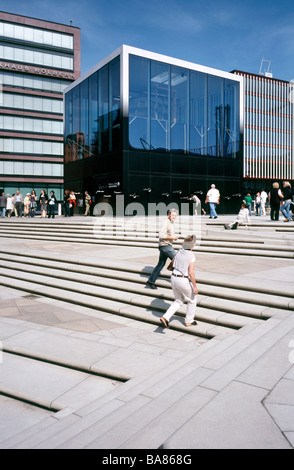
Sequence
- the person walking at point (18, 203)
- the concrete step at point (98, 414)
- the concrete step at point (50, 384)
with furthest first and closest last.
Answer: the person walking at point (18, 203), the concrete step at point (50, 384), the concrete step at point (98, 414)

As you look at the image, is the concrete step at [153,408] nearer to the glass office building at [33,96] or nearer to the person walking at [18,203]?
the person walking at [18,203]

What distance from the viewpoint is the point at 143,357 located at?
5.30 metres

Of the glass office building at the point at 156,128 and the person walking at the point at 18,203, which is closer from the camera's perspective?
the glass office building at the point at 156,128

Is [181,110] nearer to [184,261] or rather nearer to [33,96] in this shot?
[184,261]

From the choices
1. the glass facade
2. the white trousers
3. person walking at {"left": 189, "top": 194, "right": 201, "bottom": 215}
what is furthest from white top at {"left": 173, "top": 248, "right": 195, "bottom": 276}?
person walking at {"left": 189, "top": 194, "right": 201, "bottom": 215}

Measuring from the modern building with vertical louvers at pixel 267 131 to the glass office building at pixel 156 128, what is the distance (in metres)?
58.2

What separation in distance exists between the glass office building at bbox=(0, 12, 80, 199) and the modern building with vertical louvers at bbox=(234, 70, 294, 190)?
43.3 meters

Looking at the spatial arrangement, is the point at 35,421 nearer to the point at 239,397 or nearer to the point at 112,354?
the point at 112,354

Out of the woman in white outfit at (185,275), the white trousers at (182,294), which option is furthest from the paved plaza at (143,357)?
the woman in white outfit at (185,275)

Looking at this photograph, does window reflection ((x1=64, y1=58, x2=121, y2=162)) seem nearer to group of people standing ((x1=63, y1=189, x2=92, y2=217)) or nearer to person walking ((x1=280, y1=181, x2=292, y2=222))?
group of people standing ((x1=63, y1=189, x2=92, y2=217))

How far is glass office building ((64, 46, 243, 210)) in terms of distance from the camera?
2342 centimetres

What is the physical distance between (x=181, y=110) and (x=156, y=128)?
2374mm

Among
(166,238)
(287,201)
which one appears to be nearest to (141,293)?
(166,238)

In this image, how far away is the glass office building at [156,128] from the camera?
76.8 feet
